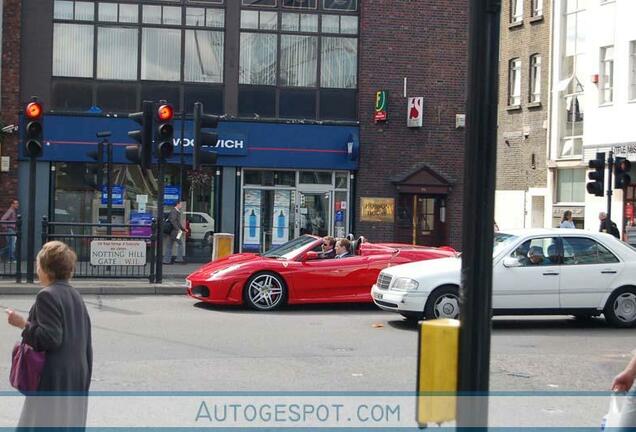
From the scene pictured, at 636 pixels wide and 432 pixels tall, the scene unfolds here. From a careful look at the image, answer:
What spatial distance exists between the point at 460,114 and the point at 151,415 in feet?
65.7

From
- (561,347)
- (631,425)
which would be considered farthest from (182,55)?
(631,425)

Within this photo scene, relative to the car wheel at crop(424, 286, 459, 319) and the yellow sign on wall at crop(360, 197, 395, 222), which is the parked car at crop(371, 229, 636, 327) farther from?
the yellow sign on wall at crop(360, 197, 395, 222)

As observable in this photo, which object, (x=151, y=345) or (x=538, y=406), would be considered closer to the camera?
(x=538, y=406)

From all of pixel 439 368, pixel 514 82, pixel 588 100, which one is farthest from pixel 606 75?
pixel 439 368

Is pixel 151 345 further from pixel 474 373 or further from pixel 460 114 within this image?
pixel 460 114

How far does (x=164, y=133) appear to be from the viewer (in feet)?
58.5

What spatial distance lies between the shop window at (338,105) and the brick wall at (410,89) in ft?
0.85

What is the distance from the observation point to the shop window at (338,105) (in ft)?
83.9

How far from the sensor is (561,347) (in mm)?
11953

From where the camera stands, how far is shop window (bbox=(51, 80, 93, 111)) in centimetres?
2423

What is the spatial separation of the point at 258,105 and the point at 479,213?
21.5 meters

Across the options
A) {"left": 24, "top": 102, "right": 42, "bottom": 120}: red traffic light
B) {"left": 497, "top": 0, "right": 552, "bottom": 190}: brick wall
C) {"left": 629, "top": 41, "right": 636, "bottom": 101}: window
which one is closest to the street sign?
{"left": 24, "top": 102, "right": 42, "bottom": 120}: red traffic light

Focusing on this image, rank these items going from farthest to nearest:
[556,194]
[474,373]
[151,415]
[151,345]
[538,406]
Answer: [556,194] → [151,345] → [538,406] → [151,415] → [474,373]

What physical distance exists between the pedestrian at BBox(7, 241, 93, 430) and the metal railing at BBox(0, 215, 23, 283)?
12733 millimetres
